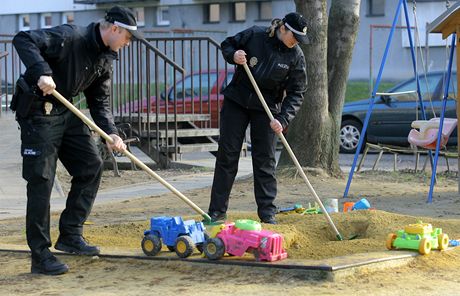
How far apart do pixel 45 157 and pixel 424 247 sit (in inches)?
105

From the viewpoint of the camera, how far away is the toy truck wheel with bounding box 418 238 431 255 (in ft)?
23.4

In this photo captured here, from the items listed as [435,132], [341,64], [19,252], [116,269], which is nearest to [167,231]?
[116,269]

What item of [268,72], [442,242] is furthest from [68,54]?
[442,242]

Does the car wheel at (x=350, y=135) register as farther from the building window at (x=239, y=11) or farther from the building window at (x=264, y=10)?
the building window at (x=239, y=11)

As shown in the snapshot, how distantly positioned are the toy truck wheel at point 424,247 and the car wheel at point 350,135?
13057mm

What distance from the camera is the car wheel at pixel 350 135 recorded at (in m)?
20.2

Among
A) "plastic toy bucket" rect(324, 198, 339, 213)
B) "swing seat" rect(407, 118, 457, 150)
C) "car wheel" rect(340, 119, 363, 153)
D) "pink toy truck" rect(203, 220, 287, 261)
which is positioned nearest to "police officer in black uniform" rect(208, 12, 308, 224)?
"plastic toy bucket" rect(324, 198, 339, 213)

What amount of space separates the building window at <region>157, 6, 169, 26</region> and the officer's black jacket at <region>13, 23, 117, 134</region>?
40.0 metres

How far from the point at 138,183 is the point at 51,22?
1501 inches

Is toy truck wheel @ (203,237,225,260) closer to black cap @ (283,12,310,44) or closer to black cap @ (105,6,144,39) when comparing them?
black cap @ (105,6,144,39)

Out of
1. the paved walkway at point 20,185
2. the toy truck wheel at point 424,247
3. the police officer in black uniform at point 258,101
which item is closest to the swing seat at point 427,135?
the paved walkway at point 20,185

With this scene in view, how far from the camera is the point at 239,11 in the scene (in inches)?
1766

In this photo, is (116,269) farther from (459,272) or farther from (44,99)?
(459,272)

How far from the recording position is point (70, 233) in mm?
7387
